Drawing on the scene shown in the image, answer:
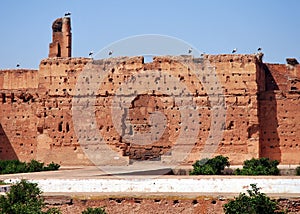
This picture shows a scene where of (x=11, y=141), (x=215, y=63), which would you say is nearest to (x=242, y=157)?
(x=215, y=63)

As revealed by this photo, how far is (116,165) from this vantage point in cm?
2672

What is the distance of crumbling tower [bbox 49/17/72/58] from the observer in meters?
30.3

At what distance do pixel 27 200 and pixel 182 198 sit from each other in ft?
12.0

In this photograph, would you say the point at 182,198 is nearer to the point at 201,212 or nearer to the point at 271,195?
the point at 201,212

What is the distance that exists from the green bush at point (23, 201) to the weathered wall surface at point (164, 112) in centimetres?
1078

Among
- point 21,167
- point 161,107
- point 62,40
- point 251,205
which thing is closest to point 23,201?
point 251,205

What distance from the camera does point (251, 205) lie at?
15352mm

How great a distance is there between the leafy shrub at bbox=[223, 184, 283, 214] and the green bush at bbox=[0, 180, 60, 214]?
383 centimetres

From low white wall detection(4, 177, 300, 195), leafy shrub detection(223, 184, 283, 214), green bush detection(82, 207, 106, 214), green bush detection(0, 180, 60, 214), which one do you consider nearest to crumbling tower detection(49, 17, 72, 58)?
low white wall detection(4, 177, 300, 195)

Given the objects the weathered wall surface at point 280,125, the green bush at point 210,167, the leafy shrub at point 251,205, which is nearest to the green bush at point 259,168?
the green bush at point 210,167

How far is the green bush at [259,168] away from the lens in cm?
2167

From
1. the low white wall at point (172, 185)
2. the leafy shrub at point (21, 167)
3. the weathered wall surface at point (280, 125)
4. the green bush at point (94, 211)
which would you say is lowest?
the green bush at point (94, 211)

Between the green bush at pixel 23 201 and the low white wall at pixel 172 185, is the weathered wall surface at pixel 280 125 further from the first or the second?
the green bush at pixel 23 201

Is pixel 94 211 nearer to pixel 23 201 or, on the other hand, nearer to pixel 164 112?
pixel 23 201
